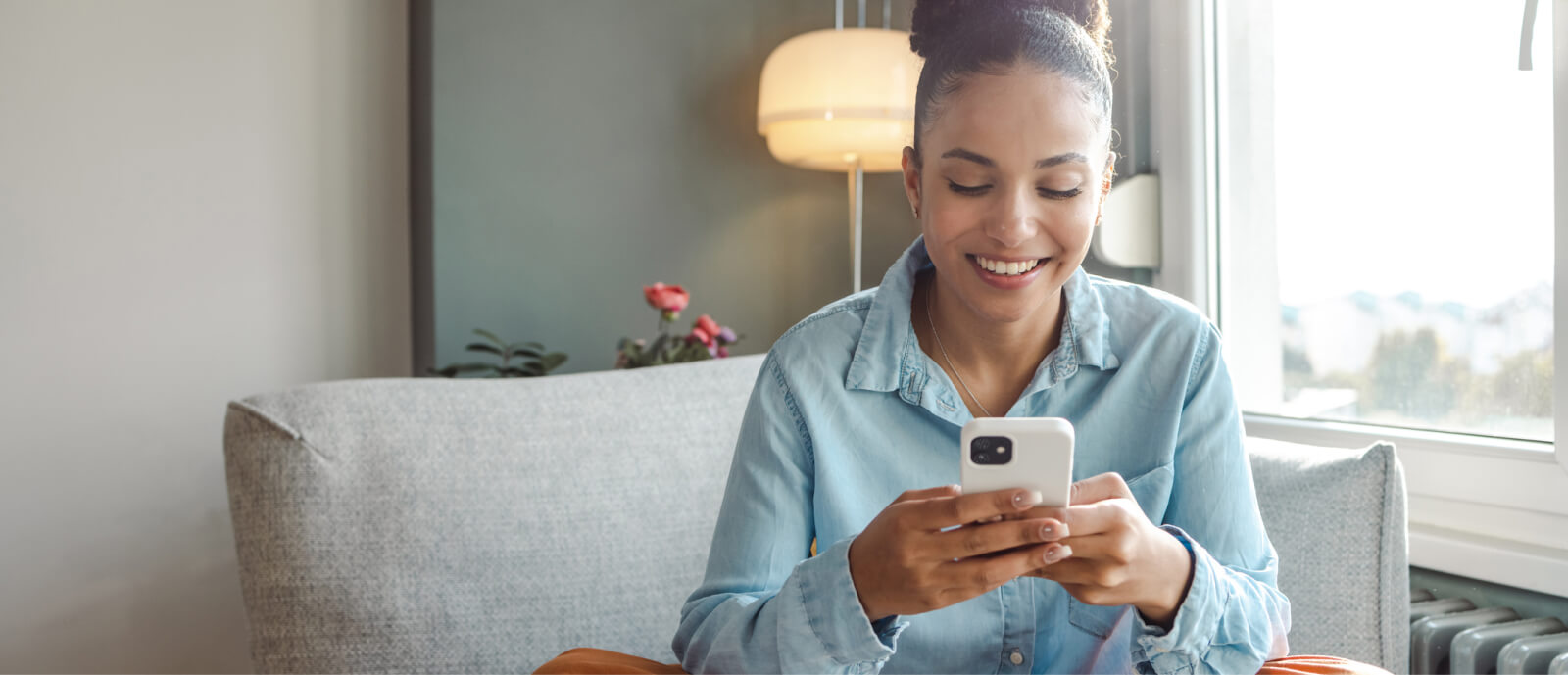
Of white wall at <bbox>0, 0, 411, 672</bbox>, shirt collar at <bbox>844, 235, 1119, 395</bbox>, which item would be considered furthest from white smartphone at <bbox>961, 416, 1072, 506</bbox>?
white wall at <bbox>0, 0, 411, 672</bbox>

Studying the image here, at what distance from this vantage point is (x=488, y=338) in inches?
83.2

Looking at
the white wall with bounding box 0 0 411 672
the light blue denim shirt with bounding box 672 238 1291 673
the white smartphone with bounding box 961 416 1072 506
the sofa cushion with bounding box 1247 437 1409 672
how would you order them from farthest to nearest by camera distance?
1. the white wall with bounding box 0 0 411 672
2. the sofa cushion with bounding box 1247 437 1409 672
3. the light blue denim shirt with bounding box 672 238 1291 673
4. the white smartphone with bounding box 961 416 1072 506

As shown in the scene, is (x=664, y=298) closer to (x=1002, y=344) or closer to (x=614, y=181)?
(x=614, y=181)

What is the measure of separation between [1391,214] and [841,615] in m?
0.98

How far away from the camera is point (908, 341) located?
86cm

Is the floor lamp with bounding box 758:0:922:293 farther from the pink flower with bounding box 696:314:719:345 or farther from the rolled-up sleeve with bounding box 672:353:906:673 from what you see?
the rolled-up sleeve with bounding box 672:353:906:673

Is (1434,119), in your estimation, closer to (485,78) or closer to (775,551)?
(775,551)

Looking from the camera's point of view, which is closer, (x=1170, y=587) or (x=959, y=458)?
(x=1170, y=587)

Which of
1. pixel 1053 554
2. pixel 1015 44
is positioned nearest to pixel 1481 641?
pixel 1053 554

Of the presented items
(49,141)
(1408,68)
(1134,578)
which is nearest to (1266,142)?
(1408,68)

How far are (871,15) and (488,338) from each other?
102 cm

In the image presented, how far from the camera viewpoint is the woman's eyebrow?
0.67 metres

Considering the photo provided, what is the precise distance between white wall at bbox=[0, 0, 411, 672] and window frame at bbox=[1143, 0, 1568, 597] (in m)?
1.56

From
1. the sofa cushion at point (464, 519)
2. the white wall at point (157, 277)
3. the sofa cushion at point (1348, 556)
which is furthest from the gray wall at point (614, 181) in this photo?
the sofa cushion at point (1348, 556)
